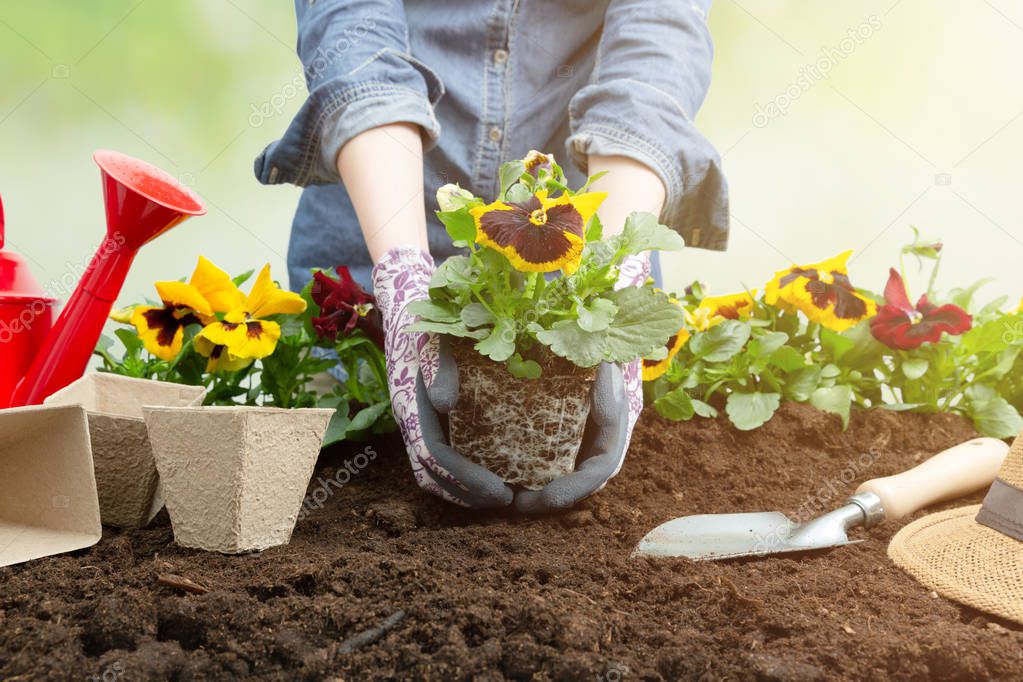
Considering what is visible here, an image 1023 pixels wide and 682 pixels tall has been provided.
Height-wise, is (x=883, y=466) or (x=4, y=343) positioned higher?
(x=4, y=343)

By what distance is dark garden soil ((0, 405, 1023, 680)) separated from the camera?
2.10 feet

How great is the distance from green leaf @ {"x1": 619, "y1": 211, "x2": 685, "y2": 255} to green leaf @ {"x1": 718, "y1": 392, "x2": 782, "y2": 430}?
0.40 m

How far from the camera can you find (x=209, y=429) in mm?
818

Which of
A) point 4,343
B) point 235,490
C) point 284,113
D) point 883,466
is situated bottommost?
point 883,466

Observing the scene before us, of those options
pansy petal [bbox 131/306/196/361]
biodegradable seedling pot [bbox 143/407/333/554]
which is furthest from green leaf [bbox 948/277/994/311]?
pansy petal [bbox 131/306/196/361]

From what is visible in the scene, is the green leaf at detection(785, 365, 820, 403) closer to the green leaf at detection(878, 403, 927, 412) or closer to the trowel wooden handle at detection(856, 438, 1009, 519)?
the green leaf at detection(878, 403, 927, 412)

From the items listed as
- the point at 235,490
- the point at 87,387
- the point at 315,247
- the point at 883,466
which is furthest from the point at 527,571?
the point at 315,247

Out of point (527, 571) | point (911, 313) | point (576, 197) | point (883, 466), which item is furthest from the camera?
point (911, 313)

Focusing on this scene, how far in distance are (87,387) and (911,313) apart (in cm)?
117

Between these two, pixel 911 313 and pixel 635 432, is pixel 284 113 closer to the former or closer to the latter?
pixel 635 432

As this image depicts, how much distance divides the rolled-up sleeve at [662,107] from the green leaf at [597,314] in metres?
0.37

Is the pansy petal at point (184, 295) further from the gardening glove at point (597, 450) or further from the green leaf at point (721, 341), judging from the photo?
the green leaf at point (721, 341)

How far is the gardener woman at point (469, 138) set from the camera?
3.23ft

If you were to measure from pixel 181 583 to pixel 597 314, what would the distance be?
460 millimetres
